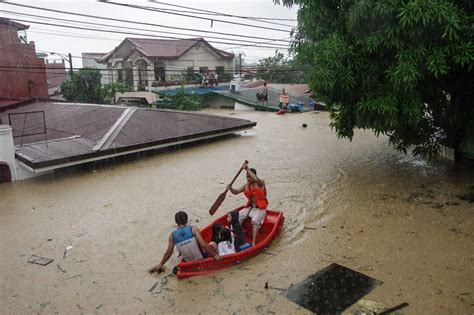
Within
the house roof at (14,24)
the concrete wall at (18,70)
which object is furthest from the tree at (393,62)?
the house roof at (14,24)

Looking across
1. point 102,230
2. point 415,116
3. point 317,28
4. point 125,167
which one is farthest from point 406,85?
point 125,167

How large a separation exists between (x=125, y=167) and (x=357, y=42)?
879 cm

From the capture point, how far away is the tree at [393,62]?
7953 millimetres

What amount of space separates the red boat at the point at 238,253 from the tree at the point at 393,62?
12.1 feet

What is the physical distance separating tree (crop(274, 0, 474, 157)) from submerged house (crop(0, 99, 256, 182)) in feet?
22.8

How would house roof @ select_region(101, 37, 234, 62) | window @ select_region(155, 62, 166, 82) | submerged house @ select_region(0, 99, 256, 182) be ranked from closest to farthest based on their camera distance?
submerged house @ select_region(0, 99, 256, 182) < house roof @ select_region(101, 37, 234, 62) < window @ select_region(155, 62, 166, 82)

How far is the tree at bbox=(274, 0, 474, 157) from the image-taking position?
7953 mm

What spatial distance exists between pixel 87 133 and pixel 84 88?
52.7ft

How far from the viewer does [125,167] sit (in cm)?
1392

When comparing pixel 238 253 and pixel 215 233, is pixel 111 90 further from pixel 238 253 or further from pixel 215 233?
pixel 238 253

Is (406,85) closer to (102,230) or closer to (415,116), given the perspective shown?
(415,116)

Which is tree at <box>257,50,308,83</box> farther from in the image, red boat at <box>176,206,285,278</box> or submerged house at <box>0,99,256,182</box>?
red boat at <box>176,206,285,278</box>

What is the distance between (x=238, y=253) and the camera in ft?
21.6

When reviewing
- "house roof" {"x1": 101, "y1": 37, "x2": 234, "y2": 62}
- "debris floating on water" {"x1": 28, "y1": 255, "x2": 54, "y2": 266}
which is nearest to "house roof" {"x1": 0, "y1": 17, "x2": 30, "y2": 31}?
"house roof" {"x1": 101, "y1": 37, "x2": 234, "y2": 62}
